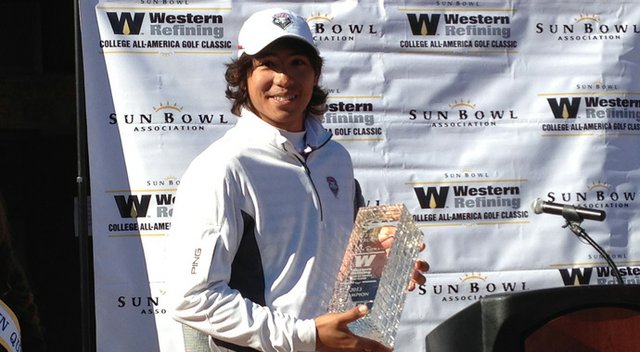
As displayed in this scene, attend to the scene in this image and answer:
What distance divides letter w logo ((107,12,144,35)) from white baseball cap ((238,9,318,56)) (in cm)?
218

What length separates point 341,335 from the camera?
87.4 inches

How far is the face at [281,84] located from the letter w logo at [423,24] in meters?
2.41

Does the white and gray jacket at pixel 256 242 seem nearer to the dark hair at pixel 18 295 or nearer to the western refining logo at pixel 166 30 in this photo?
the dark hair at pixel 18 295

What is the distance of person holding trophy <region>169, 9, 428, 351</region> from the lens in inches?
90.7

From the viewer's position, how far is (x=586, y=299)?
8.70 ft

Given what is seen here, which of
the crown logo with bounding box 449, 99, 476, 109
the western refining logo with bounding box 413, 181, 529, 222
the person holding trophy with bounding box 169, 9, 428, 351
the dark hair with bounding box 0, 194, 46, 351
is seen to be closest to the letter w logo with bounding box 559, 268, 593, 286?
the western refining logo with bounding box 413, 181, 529, 222

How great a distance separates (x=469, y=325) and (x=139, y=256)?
2152mm

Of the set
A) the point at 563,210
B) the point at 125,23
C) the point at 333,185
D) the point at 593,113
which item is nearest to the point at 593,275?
the point at 593,113

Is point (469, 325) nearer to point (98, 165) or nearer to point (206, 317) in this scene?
point (206, 317)

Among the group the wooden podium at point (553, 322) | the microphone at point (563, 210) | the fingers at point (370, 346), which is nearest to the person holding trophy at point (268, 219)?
the fingers at point (370, 346)

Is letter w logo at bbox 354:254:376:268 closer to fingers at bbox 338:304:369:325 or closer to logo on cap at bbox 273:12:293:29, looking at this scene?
fingers at bbox 338:304:369:325

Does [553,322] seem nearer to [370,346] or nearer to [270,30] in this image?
[370,346]

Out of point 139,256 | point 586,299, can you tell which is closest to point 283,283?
point 586,299

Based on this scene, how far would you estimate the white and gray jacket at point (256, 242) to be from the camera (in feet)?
7.56
